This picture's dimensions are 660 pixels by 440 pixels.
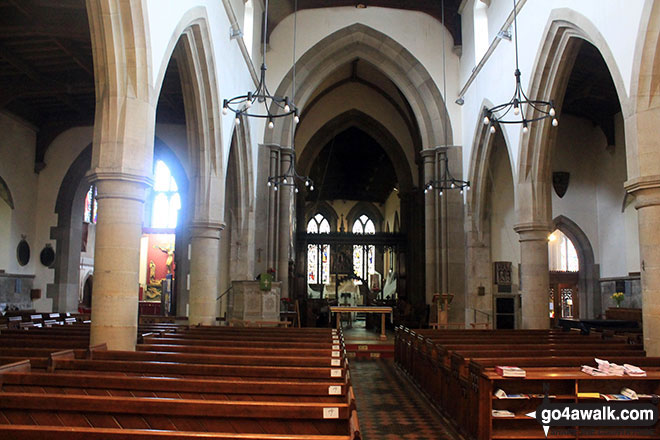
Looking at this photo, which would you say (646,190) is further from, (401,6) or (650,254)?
(401,6)

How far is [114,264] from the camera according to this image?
6922 mm

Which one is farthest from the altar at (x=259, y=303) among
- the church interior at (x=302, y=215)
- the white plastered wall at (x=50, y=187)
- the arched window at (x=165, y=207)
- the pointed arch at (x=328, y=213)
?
the pointed arch at (x=328, y=213)

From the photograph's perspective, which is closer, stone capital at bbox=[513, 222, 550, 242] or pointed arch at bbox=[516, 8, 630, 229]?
pointed arch at bbox=[516, 8, 630, 229]

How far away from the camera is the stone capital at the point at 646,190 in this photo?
7523 millimetres

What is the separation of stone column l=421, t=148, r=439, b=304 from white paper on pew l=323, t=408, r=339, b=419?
46.3ft

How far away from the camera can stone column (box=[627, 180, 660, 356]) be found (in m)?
7.41

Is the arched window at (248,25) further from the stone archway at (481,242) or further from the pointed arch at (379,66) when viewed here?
the stone archway at (481,242)

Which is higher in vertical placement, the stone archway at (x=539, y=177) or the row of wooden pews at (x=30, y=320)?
the stone archway at (x=539, y=177)

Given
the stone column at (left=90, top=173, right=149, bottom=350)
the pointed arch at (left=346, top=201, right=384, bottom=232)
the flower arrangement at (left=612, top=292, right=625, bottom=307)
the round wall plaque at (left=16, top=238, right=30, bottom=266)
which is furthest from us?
the pointed arch at (left=346, top=201, right=384, bottom=232)

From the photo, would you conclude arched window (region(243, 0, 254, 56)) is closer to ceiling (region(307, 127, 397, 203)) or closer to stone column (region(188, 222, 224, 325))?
A: stone column (region(188, 222, 224, 325))

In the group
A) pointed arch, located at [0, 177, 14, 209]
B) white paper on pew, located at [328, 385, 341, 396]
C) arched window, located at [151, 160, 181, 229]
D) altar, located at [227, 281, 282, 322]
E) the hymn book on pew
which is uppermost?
arched window, located at [151, 160, 181, 229]

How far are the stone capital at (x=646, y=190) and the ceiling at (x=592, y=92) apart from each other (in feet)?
17.5

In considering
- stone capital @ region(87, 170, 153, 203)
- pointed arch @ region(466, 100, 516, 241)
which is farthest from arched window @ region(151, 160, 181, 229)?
stone capital @ region(87, 170, 153, 203)

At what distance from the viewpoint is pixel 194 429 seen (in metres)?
3.59
